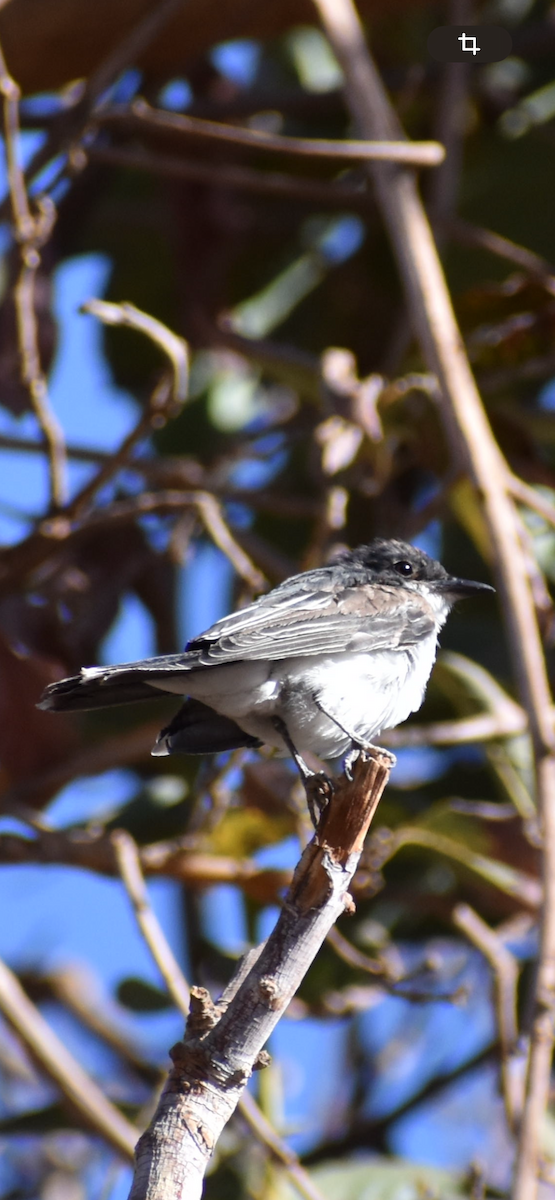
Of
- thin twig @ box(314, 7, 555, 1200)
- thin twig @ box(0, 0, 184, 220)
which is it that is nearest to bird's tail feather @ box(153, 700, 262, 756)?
thin twig @ box(314, 7, 555, 1200)

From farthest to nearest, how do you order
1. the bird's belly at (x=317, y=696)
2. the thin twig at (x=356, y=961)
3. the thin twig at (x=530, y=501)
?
1. the thin twig at (x=530, y=501)
2. the thin twig at (x=356, y=961)
3. the bird's belly at (x=317, y=696)

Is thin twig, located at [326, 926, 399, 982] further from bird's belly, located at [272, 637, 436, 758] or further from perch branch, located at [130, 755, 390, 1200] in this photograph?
perch branch, located at [130, 755, 390, 1200]

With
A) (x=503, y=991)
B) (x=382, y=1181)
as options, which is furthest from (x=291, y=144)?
(x=382, y=1181)

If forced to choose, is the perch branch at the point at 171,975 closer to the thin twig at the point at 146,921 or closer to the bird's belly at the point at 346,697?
the thin twig at the point at 146,921

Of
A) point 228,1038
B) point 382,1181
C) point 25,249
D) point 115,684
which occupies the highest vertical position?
point 25,249

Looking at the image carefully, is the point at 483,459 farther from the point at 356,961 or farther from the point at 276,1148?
the point at 276,1148

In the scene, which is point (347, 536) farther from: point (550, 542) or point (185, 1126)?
point (185, 1126)

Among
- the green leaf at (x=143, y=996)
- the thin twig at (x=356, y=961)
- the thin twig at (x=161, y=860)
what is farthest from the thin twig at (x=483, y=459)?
the green leaf at (x=143, y=996)
